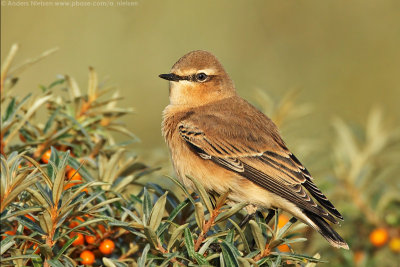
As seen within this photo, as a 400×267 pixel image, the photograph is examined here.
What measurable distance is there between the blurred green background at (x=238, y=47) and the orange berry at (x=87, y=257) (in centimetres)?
516

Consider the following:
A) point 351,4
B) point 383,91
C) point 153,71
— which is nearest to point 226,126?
point 153,71

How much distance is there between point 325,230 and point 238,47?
646 centimetres

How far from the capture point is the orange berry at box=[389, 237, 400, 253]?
5.06 m

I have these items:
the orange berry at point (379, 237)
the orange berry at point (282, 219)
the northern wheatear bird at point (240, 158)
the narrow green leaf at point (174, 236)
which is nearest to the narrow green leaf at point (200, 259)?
the narrow green leaf at point (174, 236)

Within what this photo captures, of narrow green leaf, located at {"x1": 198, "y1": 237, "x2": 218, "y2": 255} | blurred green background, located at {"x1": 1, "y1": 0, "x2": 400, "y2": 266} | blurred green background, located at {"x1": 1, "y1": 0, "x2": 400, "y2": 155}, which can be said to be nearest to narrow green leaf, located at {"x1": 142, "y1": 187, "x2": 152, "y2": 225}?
narrow green leaf, located at {"x1": 198, "y1": 237, "x2": 218, "y2": 255}

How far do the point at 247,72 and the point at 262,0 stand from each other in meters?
1.71

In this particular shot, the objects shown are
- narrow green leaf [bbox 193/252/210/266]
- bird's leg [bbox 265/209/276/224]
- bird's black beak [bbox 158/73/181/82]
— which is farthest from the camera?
bird's black beak [bbox 158/73/181/82]

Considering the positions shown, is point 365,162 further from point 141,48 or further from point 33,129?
point 141,48

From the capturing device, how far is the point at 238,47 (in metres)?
10.4

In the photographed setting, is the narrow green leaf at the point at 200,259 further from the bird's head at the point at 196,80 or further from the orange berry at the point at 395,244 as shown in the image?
the bird's head at the point at 196,80

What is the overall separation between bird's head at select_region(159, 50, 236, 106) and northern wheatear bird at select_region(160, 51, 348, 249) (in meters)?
0.01

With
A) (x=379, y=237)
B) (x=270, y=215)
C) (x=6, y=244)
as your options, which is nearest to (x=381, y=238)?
(x=379, y=237)

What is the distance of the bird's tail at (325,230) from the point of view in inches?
166

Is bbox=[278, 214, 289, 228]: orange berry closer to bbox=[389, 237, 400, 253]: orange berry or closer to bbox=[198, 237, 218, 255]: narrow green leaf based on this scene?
bbox=[389, 237, 400, 253]: orange berry
